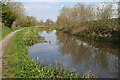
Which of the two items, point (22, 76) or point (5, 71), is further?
point (5, 71)

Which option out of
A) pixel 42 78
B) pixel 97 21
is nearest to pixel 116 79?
pixel 42 78

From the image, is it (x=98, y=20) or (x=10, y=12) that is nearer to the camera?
(x=10, y=12)

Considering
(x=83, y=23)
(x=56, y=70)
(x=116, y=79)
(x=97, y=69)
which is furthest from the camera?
(x=83, y=23)

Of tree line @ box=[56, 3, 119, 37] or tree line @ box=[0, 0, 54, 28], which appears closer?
tree line @ box=[0, 0, 54, 28]

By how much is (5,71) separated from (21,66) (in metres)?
0.90

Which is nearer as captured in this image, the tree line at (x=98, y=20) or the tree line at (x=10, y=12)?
the tree line at (x=10, y=12)

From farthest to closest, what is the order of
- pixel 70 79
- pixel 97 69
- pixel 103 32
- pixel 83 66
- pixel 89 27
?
pixel 89 27 → pixel 103 32 → pixel 83 66 → pixel 97 69 → pixel 70 79

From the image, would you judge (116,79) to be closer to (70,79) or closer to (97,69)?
(97,69)

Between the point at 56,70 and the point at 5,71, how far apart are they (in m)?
2.62

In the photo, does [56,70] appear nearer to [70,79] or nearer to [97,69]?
[70,79]

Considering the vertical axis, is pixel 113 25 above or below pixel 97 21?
below

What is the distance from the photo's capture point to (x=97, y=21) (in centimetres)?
1886

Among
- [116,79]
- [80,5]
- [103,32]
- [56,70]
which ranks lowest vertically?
[116,79]

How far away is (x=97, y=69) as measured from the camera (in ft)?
23.2
